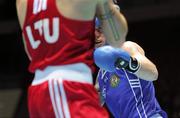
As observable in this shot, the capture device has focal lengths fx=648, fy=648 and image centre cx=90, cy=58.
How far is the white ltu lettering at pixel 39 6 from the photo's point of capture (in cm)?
313

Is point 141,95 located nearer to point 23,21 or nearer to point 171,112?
point 23,21

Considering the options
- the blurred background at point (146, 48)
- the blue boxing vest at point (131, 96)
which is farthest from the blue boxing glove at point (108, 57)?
the blurred background at point (146, 48)

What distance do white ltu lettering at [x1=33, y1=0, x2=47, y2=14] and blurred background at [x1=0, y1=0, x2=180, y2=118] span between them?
5.24m

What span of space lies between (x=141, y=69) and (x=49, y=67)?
2.25 ft

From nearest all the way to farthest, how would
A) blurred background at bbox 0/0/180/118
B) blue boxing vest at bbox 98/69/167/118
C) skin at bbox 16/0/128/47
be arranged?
skin at bbox 16/0/128/47, blue boxing vest at bbox 98/69/167/118, blurred background at bbox 0/0/180/118

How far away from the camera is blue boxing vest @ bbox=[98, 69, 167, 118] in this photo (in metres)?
4.12

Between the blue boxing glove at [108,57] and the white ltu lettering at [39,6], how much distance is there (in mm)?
363

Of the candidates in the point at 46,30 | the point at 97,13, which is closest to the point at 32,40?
the point at 46,30

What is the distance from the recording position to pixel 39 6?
3.14m

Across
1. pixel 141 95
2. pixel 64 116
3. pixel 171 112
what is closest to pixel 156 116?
pixel 141 95

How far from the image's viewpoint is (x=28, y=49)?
10.6ft

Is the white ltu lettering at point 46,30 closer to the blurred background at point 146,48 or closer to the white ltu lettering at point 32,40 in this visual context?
the white ltu lettering at point 32,40

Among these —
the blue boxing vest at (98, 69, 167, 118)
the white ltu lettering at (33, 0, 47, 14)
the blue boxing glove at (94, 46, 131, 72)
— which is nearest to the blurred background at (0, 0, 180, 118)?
the blue boxing vest at (98, 69, 167, 118)

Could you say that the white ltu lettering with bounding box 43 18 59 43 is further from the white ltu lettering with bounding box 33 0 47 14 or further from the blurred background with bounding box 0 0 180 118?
the blurred background with bounding box 0 0 180 118
